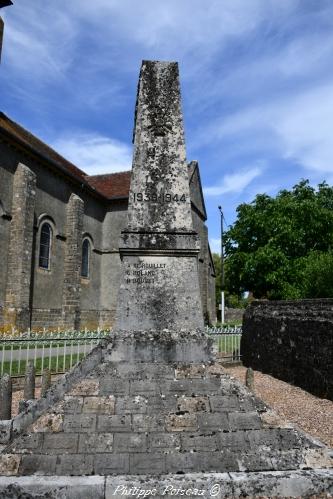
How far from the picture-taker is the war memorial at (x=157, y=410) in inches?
134

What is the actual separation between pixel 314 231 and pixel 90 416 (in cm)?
3194

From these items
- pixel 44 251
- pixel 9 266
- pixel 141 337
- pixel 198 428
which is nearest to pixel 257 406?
pixel 198 428

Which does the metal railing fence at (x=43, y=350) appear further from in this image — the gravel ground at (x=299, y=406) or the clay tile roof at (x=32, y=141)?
the clay tile roof at (x=32, y=141)

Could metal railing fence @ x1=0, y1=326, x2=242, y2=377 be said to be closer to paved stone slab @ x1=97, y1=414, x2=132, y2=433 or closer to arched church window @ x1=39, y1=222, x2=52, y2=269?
paved stone slab @ x1=97, y1=414, x2=132, y2=433

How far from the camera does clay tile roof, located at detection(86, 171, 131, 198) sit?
28103mm

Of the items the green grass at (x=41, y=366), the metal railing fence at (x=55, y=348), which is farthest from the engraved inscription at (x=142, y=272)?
the green grass at (x=41, y=366)

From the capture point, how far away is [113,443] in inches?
142

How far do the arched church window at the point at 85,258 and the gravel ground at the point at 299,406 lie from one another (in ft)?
55.1

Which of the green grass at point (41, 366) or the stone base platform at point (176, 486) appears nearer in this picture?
the stone base platform at point (176, 486)

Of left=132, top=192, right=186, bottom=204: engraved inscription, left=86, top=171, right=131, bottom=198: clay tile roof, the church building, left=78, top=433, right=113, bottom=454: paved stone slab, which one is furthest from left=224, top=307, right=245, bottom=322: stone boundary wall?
left=78, top=433, right=113, bottom=454: paved stone slab

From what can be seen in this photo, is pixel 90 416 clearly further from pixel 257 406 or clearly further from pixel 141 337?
pixel 257 406

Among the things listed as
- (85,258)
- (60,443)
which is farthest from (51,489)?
(85,258)

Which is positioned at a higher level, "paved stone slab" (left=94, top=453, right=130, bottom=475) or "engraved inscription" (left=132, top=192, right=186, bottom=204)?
"engraved inscription" (left=132, top=192, right=186, bottom=204)

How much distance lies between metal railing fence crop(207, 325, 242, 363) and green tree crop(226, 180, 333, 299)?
15.0 m
